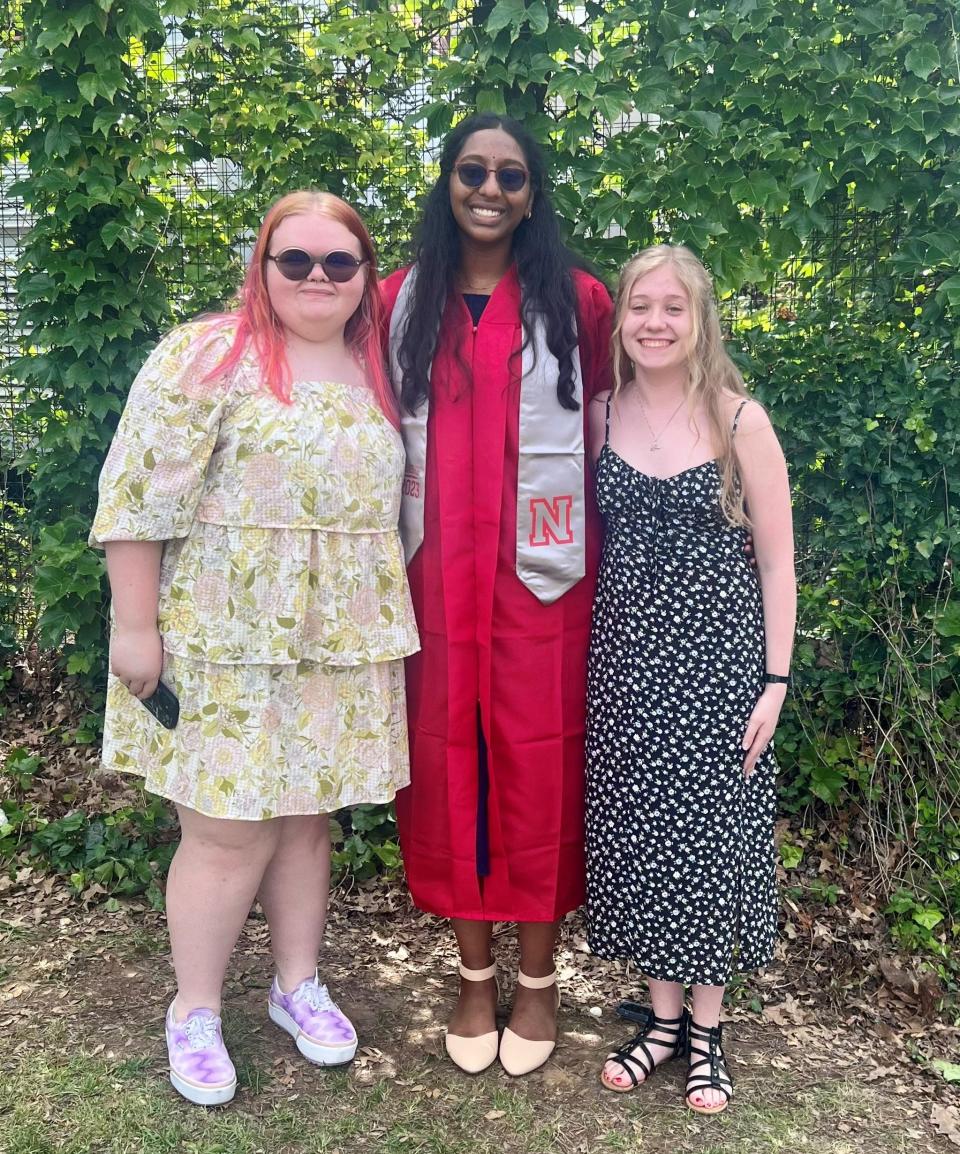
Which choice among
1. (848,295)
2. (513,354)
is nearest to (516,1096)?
(513,354)

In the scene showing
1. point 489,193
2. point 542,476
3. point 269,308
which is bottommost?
point 542,476

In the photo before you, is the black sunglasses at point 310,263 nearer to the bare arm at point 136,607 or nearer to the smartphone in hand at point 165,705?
the bare arm at point 136,607

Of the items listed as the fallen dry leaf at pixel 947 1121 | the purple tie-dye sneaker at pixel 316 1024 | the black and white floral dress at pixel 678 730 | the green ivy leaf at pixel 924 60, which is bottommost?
the fallen dry leaf at pixel 947 1121

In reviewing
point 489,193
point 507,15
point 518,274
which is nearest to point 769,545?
point 518,274

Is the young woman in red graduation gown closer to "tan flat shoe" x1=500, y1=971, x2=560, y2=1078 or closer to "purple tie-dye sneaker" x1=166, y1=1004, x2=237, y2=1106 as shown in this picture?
"tan flat shoe" x1=500, y1=971, x2=560, y2=1078

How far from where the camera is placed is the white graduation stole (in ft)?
7.55

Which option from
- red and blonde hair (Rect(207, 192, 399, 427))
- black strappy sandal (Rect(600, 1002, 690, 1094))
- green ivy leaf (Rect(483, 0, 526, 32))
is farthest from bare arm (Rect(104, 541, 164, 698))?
green ivy leaf (Rect(483, 0, 526, 32))

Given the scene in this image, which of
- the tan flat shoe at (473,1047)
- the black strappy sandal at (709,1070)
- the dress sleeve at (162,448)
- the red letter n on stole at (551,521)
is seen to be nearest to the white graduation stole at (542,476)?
the red letter n on stole at (551,521)

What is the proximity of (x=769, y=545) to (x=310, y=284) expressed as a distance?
112 centimetres

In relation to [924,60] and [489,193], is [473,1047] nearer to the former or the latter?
[489,193]

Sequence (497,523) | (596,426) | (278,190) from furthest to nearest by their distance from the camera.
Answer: (278,190) → (596,426) → (497,523)

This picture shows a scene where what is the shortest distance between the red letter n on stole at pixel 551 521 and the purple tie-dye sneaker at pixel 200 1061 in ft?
4.39

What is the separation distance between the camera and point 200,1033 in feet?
7.86

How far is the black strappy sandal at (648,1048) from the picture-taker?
249 centimetres
